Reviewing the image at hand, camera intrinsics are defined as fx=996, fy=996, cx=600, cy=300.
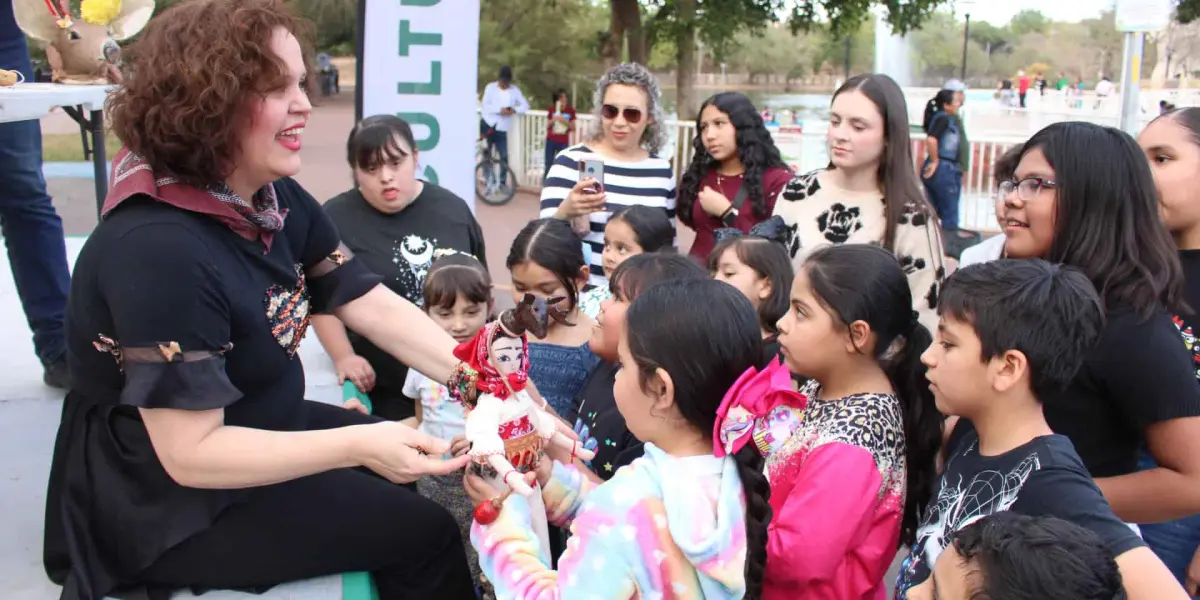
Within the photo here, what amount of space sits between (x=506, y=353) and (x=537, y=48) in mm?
23215

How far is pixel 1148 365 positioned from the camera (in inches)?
80.8

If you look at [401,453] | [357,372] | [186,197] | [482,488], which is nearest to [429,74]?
[357,372]

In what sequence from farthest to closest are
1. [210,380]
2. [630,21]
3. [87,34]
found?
[630,21] < [87,34] < [210,380]

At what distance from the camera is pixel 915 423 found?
7.62 feet

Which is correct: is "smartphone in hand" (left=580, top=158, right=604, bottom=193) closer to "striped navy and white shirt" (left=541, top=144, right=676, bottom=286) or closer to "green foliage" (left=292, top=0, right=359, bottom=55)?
"striped navy and white shirt" (left=541, top=144, right=676, bottom=286)

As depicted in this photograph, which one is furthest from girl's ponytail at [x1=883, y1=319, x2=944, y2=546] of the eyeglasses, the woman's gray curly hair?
the woman's gray curly hair

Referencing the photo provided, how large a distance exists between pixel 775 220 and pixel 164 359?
228 cm

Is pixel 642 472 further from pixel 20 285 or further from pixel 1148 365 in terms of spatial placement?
pixel 20 285

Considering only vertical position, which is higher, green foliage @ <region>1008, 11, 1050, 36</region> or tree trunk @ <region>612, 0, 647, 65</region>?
green foliage @ <region>1008, 11, 1050, 36</region>

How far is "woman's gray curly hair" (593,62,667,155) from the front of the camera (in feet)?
14.3

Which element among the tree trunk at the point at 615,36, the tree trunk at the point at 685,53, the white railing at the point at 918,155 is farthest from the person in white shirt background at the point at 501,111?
the tree trunk at the point at 685,53

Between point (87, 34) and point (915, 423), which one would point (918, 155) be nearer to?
point (87, 34)

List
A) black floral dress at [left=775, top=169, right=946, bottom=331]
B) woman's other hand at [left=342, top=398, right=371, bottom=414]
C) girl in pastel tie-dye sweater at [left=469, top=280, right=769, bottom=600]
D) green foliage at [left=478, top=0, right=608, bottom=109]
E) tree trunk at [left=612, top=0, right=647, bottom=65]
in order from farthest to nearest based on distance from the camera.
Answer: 1. green foliage at [left=478, top=0, right=608, bottom=109]
2. tree trunk at [left=612, top=0, right=647, bottom=65]
3. black floral dress at [left=775, top=169, right=946, bottom=331]
4. woman's other hand at [left=342, top=398, right=371, bottom=414]
5. girl in pastel tie-dye sweater at [left=469, top=280, right=769, bottom=600]

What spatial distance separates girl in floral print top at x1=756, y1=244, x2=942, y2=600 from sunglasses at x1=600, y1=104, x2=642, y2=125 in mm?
2009
